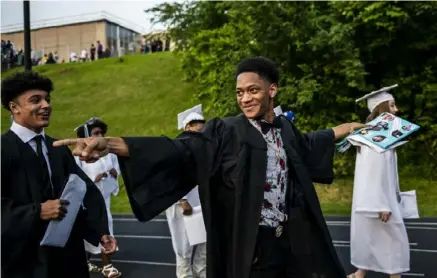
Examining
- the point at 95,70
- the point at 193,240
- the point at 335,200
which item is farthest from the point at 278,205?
the point at 95,70

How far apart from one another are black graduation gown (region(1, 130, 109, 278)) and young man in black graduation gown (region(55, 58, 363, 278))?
865 millimetres

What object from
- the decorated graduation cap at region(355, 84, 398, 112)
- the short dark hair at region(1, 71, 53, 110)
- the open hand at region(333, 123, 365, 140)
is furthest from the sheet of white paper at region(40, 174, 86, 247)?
the decorated graduation cap at region(355, 84, 398, 112)

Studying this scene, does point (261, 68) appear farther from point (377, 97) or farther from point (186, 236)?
point (186, 236)

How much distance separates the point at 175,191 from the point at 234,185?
36 centimetres

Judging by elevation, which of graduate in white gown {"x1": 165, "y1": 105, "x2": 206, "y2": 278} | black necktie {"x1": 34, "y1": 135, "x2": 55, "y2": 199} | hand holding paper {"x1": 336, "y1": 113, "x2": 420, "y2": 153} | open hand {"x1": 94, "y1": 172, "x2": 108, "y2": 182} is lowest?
graduate in white gown {"x1": 165, "y1": 105, "x2": 206, "y2": 278}

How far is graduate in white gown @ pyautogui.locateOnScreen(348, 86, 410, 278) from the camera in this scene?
6.39m

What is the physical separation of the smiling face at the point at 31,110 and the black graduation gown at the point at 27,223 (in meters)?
0.12

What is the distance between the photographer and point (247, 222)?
355cm

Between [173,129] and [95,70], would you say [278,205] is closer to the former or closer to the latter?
[173,129]

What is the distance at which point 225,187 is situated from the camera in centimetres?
365

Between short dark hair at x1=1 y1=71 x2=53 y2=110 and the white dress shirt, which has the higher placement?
short dark hair at x1=1 y1=71 x2=53 y2=110

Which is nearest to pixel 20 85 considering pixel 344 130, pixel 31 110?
pixel 31 110

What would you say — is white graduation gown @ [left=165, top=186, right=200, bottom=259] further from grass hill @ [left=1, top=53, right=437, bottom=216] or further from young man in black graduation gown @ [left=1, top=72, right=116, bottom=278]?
grass hill @ [left=1, top=53, right=437, bottom=216]

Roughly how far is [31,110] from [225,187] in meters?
1.44
